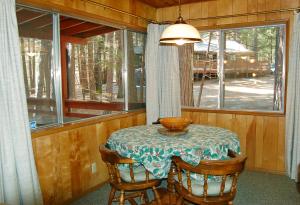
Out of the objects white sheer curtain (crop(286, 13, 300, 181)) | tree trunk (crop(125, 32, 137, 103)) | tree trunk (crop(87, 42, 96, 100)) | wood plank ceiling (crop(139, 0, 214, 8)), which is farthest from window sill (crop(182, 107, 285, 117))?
tree trunk (crop(87, 42, 96, 100))

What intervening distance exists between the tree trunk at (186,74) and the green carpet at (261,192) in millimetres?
1444

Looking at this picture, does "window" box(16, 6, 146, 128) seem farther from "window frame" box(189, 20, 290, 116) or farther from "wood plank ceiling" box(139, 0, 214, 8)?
"window frame" box(189, 20, 290, 116)

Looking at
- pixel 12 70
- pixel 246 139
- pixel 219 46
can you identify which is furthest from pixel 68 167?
pixel 219 46

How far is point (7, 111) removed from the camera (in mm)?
2166

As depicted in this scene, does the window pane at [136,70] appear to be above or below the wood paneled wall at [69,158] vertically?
above

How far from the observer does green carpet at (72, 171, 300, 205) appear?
283 centimetres

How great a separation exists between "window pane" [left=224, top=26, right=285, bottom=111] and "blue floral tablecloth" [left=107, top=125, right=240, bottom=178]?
176 centimetres

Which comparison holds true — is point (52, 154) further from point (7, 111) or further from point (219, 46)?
point (219, 46)

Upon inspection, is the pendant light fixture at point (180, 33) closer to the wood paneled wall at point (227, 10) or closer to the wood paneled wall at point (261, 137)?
the wood paneled wall at point (227, 10)

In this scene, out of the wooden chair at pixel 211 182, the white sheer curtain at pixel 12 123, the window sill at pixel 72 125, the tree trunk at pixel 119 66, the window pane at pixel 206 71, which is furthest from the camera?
the window pane at pixel 206 71

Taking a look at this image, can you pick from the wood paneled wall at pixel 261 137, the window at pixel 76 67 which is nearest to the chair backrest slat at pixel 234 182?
the window at pixel 76 67

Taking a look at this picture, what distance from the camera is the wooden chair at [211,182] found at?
184 cm

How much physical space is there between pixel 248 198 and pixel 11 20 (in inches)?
112

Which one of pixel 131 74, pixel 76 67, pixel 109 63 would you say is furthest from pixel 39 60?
pixel 76 67
